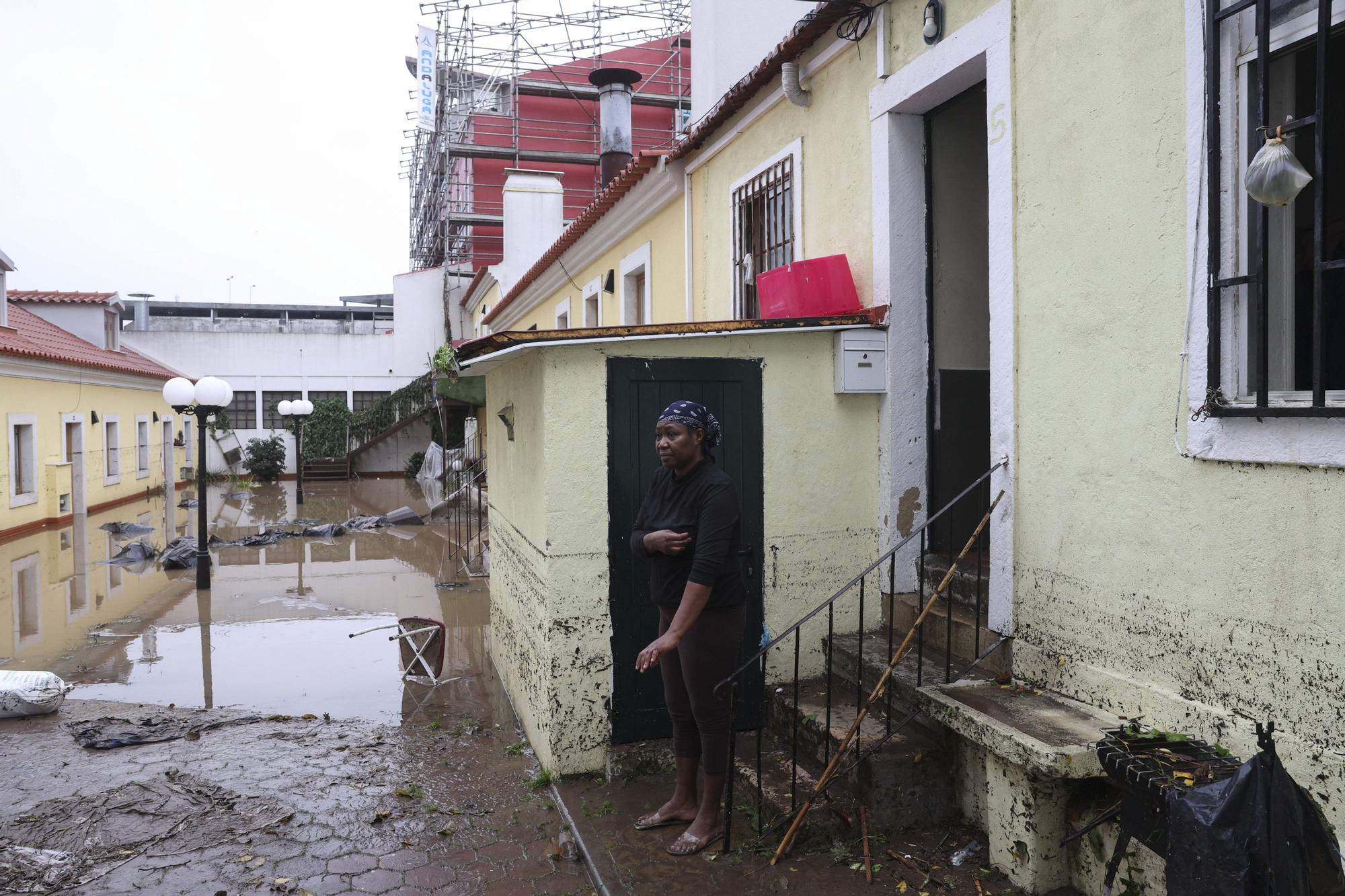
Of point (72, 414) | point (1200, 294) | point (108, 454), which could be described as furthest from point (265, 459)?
point (1200, 294)

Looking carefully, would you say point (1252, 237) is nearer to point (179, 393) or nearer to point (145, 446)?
point (179, 393)

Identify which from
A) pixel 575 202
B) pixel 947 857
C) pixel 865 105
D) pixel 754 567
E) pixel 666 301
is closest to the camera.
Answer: pixel 947 857

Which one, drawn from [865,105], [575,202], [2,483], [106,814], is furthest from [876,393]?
[575,202]

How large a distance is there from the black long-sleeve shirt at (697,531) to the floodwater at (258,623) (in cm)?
315

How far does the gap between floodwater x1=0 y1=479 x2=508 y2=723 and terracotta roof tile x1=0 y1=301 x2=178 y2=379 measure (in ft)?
11.9

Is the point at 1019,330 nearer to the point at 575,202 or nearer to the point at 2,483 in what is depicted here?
the point at 2,483

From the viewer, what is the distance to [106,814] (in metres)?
4.96

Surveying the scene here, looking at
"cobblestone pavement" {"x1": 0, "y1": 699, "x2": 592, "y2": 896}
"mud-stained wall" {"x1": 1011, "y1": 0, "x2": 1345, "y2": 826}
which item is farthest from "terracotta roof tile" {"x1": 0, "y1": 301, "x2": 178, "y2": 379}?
"mud-stained wall" {"x1": 1011, "y1": 0, "x2": 1345, "y2": 826}

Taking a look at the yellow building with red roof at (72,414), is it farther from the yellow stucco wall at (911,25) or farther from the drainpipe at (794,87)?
the yellow stucco wall at (911,25)

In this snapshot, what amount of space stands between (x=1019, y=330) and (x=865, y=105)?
215 cm

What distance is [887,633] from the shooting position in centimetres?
538

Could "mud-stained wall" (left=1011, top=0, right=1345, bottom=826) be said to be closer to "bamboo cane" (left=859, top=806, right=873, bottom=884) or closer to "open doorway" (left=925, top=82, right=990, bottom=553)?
"bamboo cane" (left=859, top=806, right=873, bottom=884)

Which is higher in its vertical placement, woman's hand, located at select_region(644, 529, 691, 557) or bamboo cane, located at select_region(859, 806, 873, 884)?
woman's hand, located at select_region(644, 529, 691, 557)

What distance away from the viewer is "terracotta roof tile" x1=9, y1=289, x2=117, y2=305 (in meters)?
23.6
